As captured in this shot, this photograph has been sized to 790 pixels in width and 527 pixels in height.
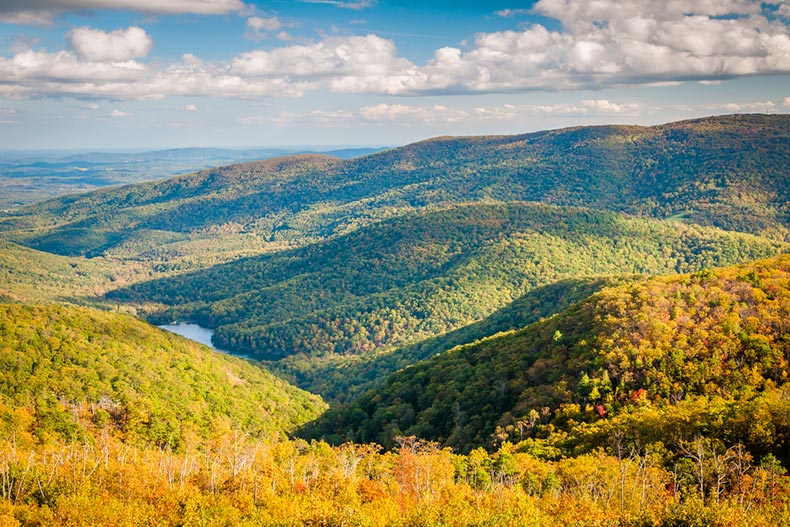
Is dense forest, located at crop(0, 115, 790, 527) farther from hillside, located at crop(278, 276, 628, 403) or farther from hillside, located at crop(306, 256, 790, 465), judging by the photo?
hillside, located at crop(278, 276, 628, 403)

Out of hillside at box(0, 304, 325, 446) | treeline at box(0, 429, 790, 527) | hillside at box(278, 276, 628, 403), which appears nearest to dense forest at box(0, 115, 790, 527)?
treeline at box(0, 429, 790, 527)

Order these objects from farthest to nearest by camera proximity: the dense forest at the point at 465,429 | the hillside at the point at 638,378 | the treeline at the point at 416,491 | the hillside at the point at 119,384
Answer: the hillside at the point at 119,384
the hillside at the point at 638,378
the dense forest at the point at 465,429
the treeline at the point at 416,491

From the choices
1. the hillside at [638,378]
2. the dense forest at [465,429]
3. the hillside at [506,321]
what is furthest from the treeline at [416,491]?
the hillside at [506,321]

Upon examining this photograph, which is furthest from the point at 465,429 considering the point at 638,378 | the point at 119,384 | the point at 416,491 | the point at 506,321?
the point at 506,321

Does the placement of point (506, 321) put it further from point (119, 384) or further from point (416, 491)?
point (416, 491)

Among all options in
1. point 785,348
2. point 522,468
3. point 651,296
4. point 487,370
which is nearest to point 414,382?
point 487,370

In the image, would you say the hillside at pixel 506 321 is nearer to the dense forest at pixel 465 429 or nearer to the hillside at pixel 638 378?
the dense forest at pixel 465 429
